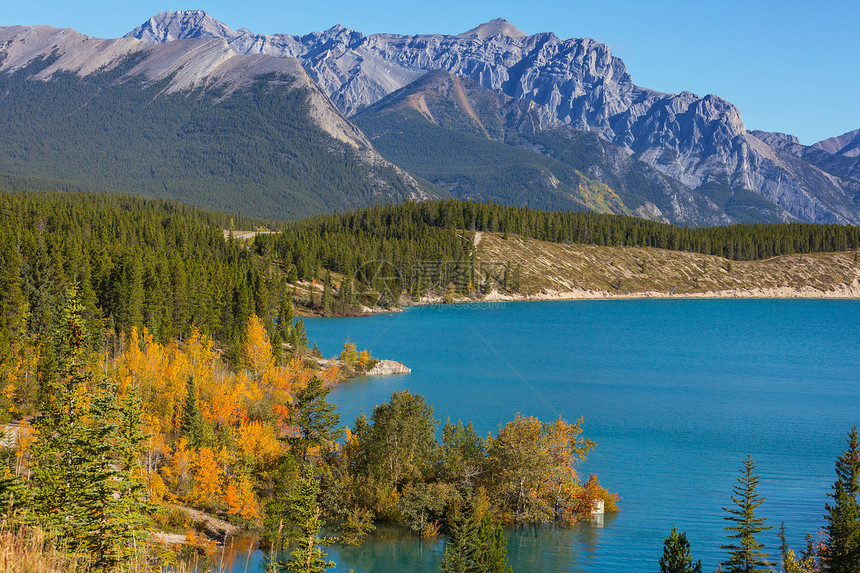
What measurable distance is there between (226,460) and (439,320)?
141882 millimetres

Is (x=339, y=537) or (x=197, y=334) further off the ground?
(x=197, y=334)

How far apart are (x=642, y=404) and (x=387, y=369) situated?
1535 inches

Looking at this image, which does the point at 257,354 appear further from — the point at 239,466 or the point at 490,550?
the point at 490,550

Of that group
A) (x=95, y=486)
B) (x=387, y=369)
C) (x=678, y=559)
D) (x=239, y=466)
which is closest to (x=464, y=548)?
(x=678, y=559)

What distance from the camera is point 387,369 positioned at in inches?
4424

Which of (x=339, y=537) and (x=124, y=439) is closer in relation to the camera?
(x=124, y=439)

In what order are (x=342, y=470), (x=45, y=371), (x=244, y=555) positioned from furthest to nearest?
(x=45, y=371) → (x=342, y=470) → (x=244, y=555)

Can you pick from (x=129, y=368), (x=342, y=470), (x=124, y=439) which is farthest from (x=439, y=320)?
(x=124, y=439)

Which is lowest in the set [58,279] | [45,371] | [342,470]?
[342,470]

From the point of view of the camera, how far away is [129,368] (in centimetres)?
7044

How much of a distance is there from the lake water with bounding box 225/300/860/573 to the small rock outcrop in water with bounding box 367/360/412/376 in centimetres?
263

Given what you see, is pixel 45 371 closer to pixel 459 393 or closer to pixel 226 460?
pixel 226 460

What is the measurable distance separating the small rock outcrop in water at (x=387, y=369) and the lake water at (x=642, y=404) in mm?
2635

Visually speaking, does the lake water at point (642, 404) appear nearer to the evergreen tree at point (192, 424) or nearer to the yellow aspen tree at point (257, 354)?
the yellow aspen tree at point (257, 354)
